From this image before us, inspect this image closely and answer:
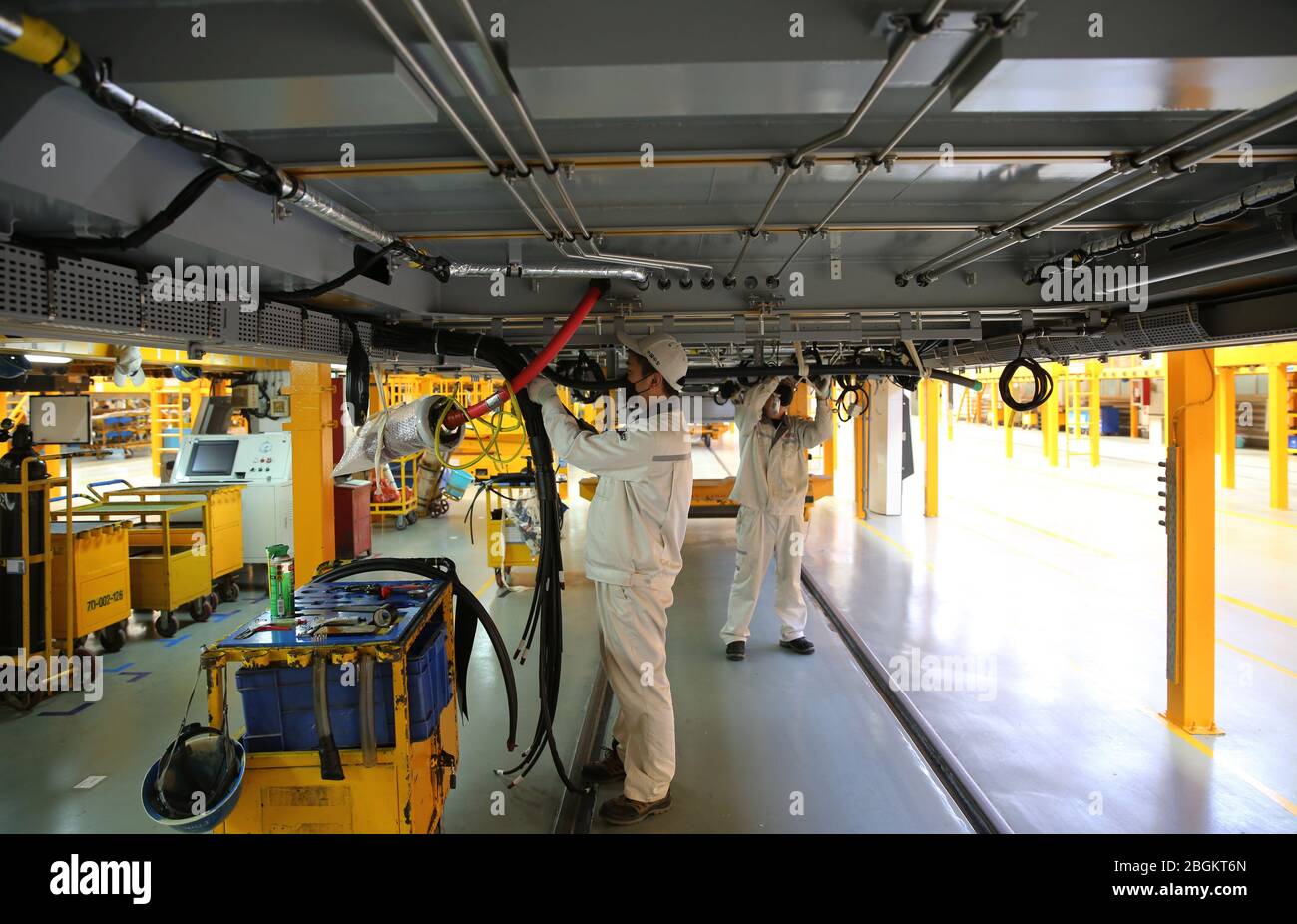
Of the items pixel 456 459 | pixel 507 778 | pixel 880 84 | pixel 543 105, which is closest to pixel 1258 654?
pixel 507 778

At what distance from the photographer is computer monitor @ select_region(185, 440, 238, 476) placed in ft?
23.1

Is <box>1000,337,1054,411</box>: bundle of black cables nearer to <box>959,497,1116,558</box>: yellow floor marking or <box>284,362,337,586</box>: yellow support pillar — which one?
<box>284,362,337,586</box>: yellow support pillar

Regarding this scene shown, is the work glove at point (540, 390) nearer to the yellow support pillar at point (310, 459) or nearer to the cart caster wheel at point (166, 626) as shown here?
the yellow support pillar at point (310, 459)

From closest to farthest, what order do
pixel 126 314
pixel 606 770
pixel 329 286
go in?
pixel 126 314 < pixel 329 286 < pixel 606 770

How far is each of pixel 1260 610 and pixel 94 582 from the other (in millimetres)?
9707

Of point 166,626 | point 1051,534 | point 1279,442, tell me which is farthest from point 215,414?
point 1279,442

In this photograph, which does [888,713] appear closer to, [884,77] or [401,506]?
[884,77]

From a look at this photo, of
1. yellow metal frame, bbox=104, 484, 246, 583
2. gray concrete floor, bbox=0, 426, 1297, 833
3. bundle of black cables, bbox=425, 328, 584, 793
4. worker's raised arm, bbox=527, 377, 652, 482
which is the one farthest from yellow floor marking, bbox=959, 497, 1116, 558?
yellow metal frame, bbox=104, 484, 246, 583

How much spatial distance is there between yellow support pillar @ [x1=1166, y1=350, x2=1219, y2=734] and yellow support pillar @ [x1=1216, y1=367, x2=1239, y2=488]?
9.99 metres

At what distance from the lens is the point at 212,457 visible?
7102 mm

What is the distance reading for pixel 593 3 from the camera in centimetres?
120

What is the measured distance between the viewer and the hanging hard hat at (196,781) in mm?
A: 1851

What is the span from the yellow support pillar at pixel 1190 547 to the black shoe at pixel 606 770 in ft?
10.7
